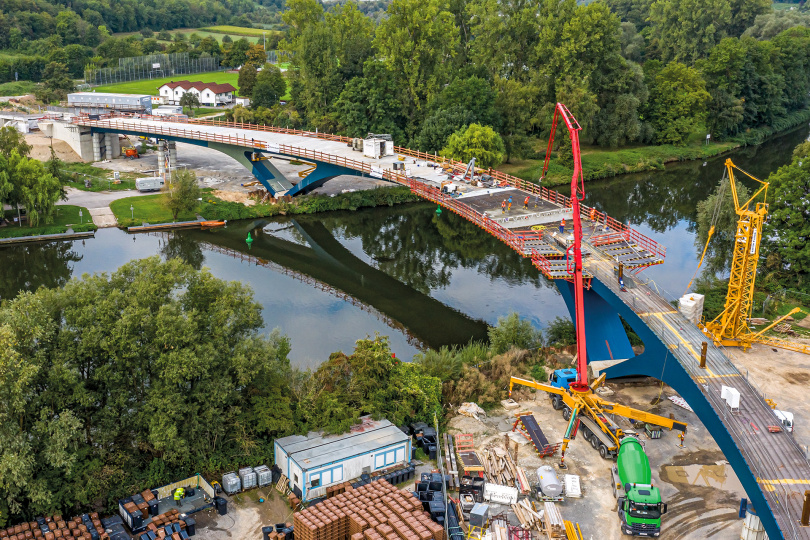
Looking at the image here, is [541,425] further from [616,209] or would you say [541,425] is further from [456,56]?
[456,56]

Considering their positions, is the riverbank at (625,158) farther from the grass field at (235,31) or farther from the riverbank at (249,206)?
the grass field at (235,31)

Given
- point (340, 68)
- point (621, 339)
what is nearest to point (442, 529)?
point (621, 339)

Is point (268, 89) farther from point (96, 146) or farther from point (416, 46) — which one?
point (416, 46)

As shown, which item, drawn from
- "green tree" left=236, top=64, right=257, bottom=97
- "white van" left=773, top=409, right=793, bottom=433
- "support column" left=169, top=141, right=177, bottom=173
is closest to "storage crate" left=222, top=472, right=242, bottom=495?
"white van" left=773, top=409, right=793, bottom=433

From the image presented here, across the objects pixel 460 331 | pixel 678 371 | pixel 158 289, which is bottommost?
pixel 460 331

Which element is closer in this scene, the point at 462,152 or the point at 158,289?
the point at 158,289

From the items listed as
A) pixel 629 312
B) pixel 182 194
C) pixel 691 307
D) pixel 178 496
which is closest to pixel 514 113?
pixel 182 194

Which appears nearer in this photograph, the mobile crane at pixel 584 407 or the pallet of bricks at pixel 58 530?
the pallet of bricks at pixel 58 530

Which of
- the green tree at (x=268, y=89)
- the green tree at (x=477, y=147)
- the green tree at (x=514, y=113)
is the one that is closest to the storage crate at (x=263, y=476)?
the green tree at (x=477, y=147)
